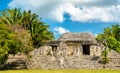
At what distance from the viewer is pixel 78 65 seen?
38.6 metres

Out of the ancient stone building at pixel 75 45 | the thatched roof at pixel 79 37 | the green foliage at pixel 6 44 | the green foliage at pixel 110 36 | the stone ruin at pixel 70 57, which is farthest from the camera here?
the green foliage at pixel 110 36

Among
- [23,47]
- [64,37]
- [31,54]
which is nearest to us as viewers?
[23,47]

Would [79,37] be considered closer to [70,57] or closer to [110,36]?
[110,36]

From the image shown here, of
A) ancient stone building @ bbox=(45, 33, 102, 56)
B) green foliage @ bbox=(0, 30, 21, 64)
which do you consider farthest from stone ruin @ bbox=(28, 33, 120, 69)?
green foliage @ bbox=(0, 30, 21, 64)

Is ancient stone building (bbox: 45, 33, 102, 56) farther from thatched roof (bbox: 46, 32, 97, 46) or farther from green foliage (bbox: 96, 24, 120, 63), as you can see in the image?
green foliage (bbox: 96, 24, 120, 63)

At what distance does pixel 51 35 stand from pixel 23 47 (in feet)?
54.0

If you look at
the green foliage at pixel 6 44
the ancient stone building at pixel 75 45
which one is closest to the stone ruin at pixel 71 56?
the ancient stone building at pixel 75 45

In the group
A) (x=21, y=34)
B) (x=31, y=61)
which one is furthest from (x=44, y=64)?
(x=21, y=34)

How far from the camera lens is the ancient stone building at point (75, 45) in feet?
140

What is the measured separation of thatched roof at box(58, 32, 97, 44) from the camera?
1821 inches

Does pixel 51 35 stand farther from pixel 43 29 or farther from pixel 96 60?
pixel 96 60

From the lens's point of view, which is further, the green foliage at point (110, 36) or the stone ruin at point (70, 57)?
the green foliage at point (110, 36)

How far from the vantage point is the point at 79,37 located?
156ft

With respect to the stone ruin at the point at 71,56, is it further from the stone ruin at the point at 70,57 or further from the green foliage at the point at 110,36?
the green foliage at the point at 110,36
